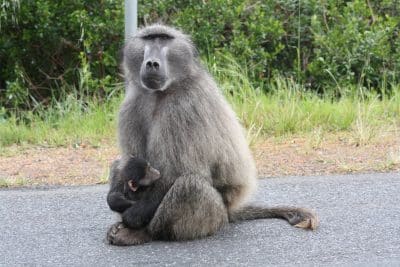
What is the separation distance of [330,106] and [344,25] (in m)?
1.81

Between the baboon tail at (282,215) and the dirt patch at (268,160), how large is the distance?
1.22 metres

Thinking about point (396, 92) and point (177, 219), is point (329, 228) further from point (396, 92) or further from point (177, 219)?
point (396, 92)

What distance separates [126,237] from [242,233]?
0.65 meters

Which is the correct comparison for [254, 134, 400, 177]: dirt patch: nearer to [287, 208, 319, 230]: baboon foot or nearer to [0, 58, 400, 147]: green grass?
[0, 58, 400, 147]: green grass

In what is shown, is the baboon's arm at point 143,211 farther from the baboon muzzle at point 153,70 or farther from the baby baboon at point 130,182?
the baboon muzzle at point 153,70

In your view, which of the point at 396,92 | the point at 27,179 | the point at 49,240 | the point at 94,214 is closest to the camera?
→ the point at 49,240

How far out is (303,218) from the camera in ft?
16.2

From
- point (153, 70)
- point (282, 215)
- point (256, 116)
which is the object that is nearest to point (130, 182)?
point (153, 70)

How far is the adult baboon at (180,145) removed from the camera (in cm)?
465

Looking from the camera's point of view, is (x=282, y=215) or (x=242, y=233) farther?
(x=282, y=215)

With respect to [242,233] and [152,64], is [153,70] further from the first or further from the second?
[242,233]

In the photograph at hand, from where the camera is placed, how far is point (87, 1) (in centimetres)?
927

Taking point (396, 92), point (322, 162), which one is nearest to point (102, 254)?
point (322, 162)

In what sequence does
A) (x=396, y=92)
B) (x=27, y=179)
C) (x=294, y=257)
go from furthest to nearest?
(x=396, y=92), (x=27, y=179), (x=294, y=257)
